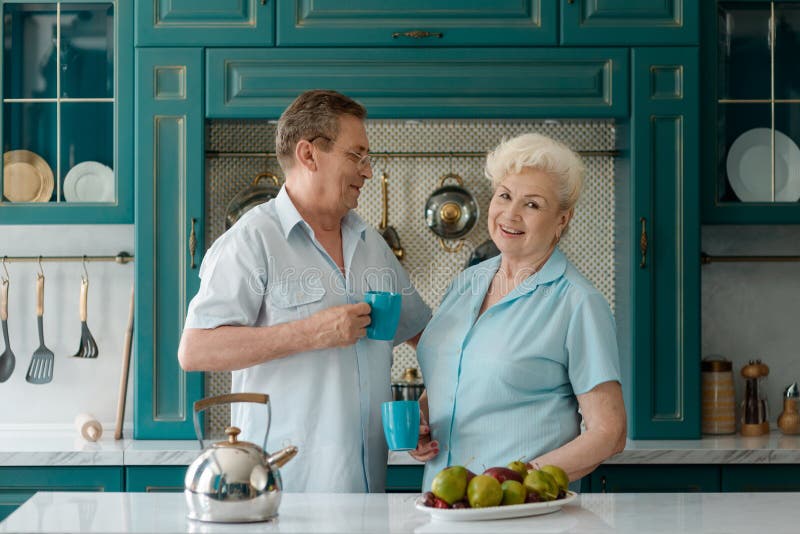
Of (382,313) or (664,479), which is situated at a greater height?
(382,313)

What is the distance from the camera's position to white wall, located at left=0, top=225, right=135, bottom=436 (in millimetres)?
3604

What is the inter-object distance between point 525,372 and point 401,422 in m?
0.29

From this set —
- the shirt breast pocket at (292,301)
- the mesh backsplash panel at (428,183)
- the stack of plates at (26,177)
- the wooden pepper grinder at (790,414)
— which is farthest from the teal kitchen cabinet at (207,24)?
the wooden pepper grinder at (790,414)

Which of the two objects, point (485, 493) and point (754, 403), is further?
point (754, 403)

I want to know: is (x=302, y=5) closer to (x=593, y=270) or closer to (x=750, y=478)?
(x=593, y=270)

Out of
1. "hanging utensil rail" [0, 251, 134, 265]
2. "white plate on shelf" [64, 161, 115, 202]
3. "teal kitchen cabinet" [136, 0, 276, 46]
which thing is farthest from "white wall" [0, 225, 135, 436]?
"teal kitchen cabinet" [136, 0, 276, 46]

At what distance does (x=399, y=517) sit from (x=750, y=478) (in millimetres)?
1646

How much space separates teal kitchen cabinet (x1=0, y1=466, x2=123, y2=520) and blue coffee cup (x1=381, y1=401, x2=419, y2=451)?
1.30 metres

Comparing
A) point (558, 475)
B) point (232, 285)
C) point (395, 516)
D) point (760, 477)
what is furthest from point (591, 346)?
point (760, 477)

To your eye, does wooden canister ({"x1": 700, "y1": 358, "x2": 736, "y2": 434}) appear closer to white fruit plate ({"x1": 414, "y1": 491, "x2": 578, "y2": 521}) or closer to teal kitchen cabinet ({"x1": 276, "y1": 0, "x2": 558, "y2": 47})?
teal kitchen cabinet ({"x1": 276, "y1": 0, "x2": 558, "y2": 47})

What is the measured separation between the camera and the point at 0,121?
10.7 ft

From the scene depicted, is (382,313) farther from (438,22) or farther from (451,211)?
(451,211)

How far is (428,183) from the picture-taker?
3.62 m

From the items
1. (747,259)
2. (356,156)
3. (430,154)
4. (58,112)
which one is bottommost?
(747,259)
